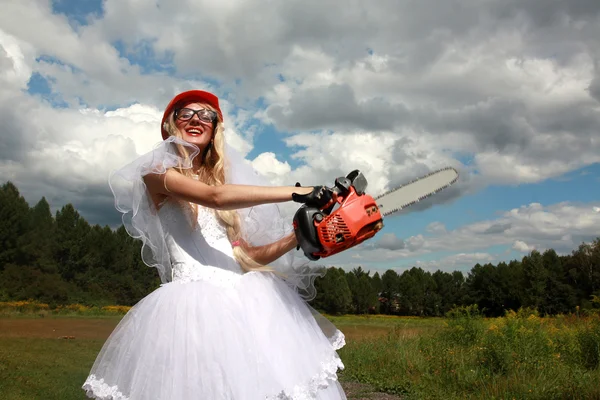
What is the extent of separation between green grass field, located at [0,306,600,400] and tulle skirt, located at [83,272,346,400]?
15.8 feet

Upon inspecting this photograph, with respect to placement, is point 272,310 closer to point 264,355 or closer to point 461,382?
point 264,355

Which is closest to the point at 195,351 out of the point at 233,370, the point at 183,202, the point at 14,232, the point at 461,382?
the point at 233,370

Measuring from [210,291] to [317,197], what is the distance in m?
0.66

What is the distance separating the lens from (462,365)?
7520 millimetres

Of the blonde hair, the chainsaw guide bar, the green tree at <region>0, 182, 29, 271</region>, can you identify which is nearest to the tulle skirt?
the blonde hair

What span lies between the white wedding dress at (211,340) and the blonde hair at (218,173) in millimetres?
72

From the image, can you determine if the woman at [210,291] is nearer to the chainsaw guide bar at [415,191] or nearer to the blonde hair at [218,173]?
the blonde hair at [218,173]

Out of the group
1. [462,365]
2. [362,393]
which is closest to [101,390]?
[362,393]

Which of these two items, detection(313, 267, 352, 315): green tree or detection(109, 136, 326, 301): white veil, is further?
detection(313, 267, 352, 315): green tree

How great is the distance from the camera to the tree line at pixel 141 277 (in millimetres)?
41906

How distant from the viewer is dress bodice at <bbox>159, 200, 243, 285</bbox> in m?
2.41

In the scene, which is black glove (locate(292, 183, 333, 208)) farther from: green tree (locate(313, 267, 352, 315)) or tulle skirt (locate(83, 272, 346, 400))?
green tree (locate(313, 267, 352, 315))

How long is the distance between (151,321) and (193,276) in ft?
0.98

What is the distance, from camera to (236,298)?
7.32 ft
